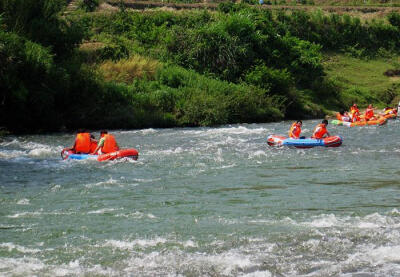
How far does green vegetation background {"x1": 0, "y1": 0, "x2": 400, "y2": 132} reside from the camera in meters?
33.2

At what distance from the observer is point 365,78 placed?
5091 centimetres

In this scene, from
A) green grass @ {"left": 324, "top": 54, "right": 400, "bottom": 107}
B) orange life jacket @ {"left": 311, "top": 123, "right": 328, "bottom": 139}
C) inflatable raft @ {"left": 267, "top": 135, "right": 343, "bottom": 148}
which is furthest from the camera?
green grass @ {"left": 324, "top": 54, "right": 400, "bottom": 107}

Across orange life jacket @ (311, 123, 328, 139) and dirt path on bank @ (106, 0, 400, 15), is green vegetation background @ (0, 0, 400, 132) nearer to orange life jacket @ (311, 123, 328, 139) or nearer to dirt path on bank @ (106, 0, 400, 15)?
dirt path on bank @ (106, 0, 400, 15)

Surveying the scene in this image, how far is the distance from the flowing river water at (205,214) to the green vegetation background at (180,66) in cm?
977

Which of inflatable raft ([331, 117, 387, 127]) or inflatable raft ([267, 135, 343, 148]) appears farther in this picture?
inflatable raft ([331, 117, 387, 127])

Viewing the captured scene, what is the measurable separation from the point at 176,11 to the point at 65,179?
36346mm

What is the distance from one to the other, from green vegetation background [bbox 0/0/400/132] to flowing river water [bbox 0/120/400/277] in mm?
9771

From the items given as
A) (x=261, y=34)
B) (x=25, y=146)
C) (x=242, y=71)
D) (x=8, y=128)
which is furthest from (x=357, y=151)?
(x=261, y=34)

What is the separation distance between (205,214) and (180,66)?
29.5 m

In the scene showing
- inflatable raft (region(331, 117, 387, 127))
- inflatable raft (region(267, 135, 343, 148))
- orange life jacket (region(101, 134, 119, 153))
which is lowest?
inflatable raft (region(331, 117, 387, 127))

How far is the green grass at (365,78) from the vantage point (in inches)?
1863

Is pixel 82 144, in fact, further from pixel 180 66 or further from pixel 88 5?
pixel 88 5

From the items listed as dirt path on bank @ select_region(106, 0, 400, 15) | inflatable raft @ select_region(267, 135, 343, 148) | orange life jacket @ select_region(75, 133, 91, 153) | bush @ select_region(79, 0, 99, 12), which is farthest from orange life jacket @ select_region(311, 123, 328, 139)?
dirt path on bank @ select_region(106, 0, 400, 15)

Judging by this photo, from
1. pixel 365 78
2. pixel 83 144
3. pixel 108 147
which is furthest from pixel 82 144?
pixel 365 78
